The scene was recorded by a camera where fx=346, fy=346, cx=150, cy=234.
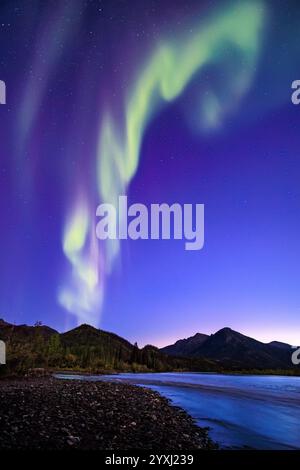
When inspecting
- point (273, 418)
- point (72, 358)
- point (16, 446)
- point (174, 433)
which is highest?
point (16, 446)

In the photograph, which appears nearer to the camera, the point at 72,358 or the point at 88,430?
the point at 88,430

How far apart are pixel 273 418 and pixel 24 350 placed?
31.2 meters

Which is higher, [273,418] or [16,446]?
[16,446]

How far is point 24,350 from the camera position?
144 feet

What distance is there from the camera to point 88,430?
12688 mm

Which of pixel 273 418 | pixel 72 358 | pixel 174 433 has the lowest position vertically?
pixel 72 358

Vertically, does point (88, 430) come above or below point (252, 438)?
above
